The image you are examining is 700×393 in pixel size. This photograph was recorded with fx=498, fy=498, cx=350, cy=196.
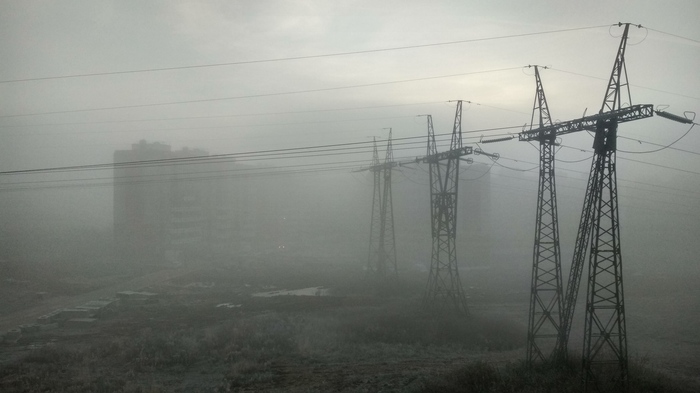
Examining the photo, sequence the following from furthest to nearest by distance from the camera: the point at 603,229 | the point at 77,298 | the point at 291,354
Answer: the point at 77,298
the point at 291,354
the point at 603,229

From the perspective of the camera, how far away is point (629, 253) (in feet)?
207

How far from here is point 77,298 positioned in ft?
99.6

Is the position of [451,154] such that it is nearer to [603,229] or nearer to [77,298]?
[603,229]

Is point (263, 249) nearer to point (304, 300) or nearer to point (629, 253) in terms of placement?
point (304, 300)

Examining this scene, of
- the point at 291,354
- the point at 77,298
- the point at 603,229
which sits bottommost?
the point at 77,298

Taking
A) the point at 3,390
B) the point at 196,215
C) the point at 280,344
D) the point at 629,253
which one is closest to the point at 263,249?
the point at 196,215

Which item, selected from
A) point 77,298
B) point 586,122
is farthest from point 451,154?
point 77,298

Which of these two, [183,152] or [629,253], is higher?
[183,152]

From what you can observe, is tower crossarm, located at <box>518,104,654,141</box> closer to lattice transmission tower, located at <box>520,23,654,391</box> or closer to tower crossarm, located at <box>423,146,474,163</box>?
lattice transmission tower, located at <box>520,23,654,391</box>

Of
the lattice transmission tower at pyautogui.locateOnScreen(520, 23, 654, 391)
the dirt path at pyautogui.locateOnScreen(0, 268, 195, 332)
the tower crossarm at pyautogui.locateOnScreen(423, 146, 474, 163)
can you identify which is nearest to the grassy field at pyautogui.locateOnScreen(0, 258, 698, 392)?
the lattice transmission tower at pyautogui.locateOnScreen(520, 23, 654, 391)

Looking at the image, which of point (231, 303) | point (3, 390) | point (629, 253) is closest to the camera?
point (3, 390)

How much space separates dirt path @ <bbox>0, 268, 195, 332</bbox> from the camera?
23.7 m

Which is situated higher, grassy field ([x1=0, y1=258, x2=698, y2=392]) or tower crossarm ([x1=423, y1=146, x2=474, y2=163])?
tower crossarm ([x1=423, y1=146, x2=474, y2=163])

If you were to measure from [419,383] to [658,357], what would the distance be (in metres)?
10.1
